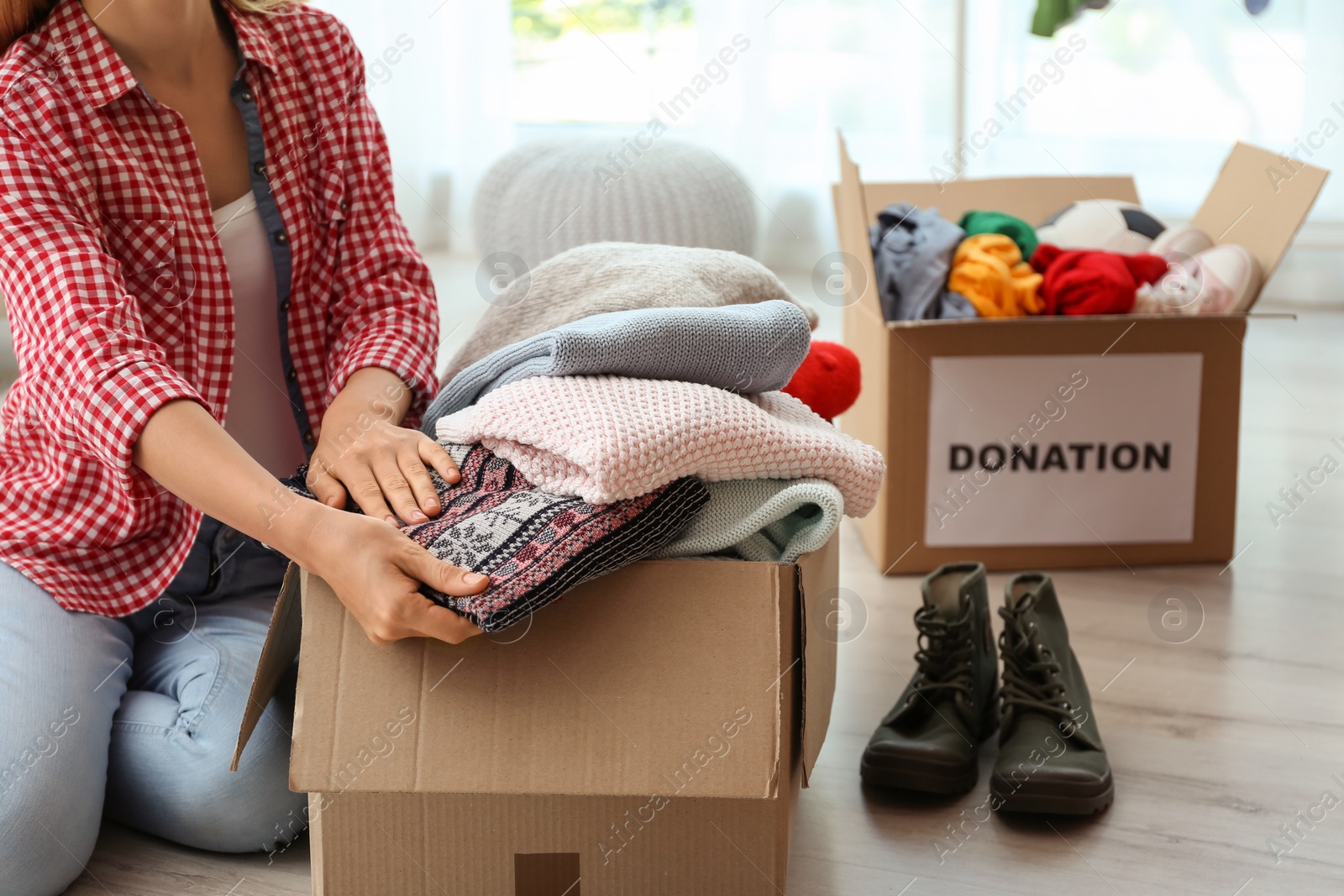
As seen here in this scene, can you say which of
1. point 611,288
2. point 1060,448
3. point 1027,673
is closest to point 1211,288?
point 1060,448

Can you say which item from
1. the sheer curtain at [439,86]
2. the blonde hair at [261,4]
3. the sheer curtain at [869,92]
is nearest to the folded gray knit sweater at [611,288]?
the blonde hair at [261,4]

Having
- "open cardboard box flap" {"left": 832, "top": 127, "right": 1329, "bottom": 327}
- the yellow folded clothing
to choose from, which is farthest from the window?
the yellow folded clothing

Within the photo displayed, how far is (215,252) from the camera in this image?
3.28ft

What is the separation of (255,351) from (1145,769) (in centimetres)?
89

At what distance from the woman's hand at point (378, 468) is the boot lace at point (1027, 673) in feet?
1.92

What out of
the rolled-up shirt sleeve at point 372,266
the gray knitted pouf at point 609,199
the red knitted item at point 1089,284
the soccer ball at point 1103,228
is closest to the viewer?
the rolled-up shirt sleeve at point 372,266

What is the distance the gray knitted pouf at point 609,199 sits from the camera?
247 centimetres

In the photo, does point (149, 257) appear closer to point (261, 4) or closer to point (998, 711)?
point (261, 4)

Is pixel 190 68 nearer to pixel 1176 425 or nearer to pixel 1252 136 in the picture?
pixel 1176 425

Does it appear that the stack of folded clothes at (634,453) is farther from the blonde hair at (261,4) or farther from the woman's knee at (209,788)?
the blonde hair at (261,4)

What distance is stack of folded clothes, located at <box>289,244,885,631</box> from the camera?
75 centimetres

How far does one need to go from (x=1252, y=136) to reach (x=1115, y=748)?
2.38 metres

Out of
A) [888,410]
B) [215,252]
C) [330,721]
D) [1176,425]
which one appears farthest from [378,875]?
[1176,425]

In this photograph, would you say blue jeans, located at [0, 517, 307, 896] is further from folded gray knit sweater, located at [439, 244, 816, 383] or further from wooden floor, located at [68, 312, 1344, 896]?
folded gray knit sweater, located at [439, 244, 816, 383]
